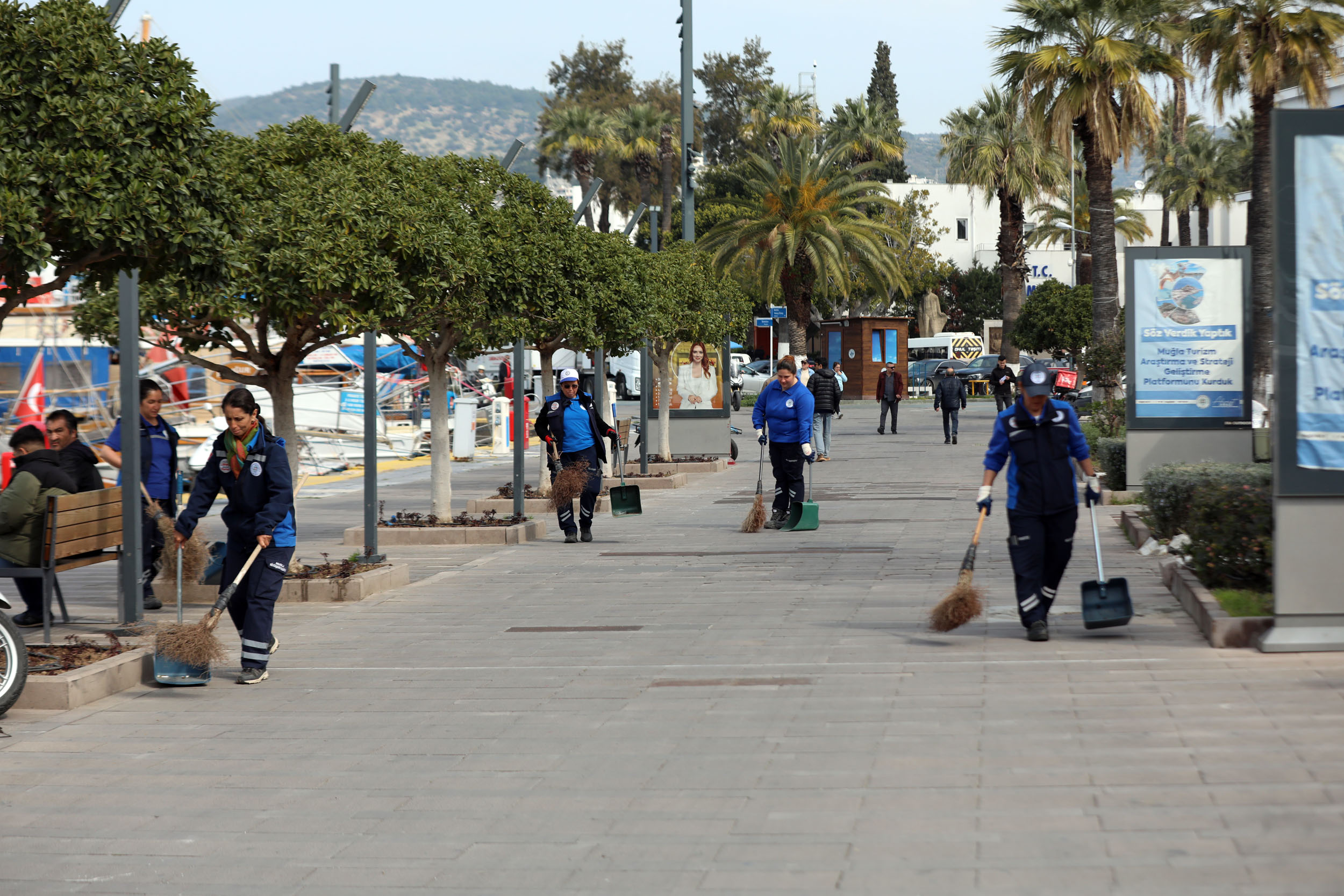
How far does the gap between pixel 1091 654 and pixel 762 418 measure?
7.38 metres

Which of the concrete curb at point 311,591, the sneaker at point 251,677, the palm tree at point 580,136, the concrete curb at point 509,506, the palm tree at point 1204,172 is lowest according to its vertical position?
the sneaker at point 251,677

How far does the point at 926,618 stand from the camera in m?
9.12

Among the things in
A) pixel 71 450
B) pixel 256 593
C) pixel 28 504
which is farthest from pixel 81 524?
pixel 256 593

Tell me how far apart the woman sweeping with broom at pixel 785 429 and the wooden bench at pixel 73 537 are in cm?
704

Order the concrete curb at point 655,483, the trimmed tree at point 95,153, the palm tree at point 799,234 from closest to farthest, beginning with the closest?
the trimmed tree at point 95,153
the concrete curb at point 655,483
the palm tree at point 799,234

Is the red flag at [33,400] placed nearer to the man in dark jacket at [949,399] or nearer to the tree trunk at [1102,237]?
the man in dark jacket at [949,399]

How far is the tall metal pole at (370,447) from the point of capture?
12.0 m

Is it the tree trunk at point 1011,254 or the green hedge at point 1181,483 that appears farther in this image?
the tree trunk at point 1011,254

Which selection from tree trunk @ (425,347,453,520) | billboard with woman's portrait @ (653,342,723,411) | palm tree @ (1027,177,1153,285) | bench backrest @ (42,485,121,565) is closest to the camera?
bench backrest @ (42,485,121,565)

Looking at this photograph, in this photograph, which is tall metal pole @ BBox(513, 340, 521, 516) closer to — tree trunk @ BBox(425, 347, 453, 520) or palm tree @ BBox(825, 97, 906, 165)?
tree trunk @ BBox(425, 347, 453, 520)

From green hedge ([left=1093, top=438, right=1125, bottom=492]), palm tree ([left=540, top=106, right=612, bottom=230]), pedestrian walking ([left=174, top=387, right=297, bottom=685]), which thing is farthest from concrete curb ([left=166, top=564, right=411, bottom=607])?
palm tree ([left=540, top=106, right=612, bottom=230])

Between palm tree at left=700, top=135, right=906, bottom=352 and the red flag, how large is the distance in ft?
62.7

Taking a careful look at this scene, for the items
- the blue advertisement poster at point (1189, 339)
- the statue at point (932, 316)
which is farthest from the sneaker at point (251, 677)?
the statue at point (932, 316)

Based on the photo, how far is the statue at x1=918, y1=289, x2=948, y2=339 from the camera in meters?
77.4
